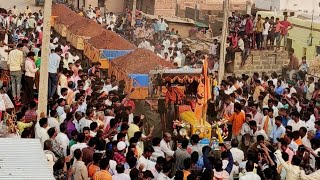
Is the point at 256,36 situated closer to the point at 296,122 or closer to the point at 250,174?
the point at 296,122

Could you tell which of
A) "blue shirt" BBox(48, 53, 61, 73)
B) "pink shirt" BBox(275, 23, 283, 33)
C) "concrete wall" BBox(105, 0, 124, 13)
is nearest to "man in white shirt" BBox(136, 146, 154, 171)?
"blue shirt" BBox(48, 53, 61, 73)

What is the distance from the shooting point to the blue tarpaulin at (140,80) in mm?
17109

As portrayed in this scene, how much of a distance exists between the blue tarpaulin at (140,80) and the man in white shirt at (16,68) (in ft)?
9.73

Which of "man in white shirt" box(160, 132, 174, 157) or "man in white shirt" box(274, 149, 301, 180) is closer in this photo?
"man in white shirt" box(274, 149, 301, 180)

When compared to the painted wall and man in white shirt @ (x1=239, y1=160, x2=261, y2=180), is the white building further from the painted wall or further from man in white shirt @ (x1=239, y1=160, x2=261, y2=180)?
man in white shirt @ (x1=239, y1=160, x2=261, y2=180)

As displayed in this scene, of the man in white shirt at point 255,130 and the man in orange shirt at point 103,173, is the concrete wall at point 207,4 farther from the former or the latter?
the man in orange shirt at point 103,173

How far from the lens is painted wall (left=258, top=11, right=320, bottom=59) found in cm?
2658

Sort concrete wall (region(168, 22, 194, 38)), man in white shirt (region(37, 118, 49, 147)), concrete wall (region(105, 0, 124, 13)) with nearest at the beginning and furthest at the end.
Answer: man in white shirt (region(37, 118, 49, 147)) → concrete wall (region(168, 22, 194, 38)) → concrete wall (region(105, 0, 124, 13))

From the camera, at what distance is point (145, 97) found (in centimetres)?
1683

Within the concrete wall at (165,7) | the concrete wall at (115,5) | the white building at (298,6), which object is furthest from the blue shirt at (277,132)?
the concrete wall at (115,5)

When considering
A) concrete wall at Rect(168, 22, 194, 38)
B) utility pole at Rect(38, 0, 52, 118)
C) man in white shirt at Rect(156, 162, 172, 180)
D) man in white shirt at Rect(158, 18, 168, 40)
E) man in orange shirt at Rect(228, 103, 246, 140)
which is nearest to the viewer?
man in white shirt at Rect(156, 162, 172, 180)

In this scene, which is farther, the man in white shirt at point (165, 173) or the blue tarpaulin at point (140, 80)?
the blue tarpaulin at point (140, 80)

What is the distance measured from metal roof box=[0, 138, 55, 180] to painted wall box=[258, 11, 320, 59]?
19.9 meters

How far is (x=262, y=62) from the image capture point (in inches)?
950
